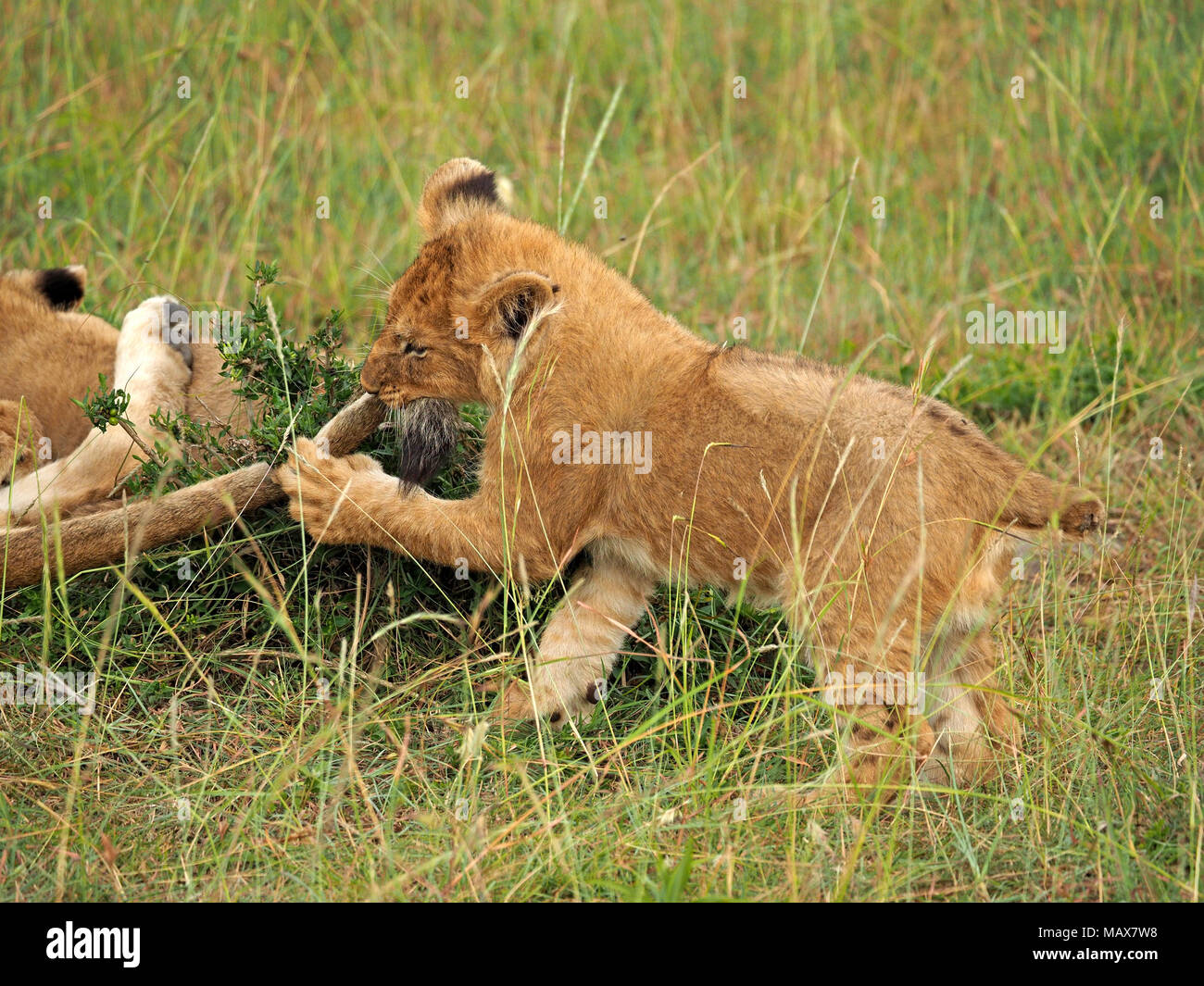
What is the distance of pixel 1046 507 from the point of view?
4715 millimetres

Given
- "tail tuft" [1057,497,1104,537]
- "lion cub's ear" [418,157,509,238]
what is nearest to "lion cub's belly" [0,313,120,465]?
"lion cub's ear" [418,157,509,238]

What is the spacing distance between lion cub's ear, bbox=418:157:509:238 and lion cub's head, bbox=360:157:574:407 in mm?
207

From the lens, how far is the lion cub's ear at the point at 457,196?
5.54 meters

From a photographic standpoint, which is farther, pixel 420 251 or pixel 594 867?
pixel 420 251

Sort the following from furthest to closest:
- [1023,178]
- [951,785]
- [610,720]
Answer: [1023,178]
[610,720]
[951,785]

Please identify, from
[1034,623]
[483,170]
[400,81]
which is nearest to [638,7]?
[400,81]

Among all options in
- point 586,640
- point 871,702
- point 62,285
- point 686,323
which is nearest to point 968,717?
point 871,702

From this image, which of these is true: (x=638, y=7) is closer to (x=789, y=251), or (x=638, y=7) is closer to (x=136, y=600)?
(x=789, y=251)

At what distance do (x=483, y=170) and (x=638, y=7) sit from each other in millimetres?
5477

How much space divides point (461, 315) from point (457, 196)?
797mm

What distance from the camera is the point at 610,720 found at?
17.0 ft

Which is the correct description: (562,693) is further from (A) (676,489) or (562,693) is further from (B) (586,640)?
(A) (676,489)

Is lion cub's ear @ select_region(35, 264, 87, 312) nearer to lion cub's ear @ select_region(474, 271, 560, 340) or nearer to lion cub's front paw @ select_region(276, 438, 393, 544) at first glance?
lion cub's front paw @ select_region(276, 438, 393, 544)

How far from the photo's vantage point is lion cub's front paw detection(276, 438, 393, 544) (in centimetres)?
509
